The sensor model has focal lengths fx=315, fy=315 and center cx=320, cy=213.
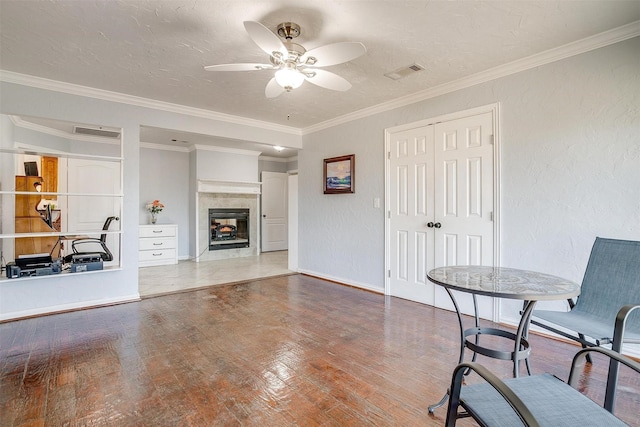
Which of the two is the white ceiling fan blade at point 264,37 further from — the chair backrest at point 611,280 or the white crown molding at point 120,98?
the chair backrest at point 611,280

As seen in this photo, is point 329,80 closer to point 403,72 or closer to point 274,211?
point 403,72

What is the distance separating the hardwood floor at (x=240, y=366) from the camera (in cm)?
176

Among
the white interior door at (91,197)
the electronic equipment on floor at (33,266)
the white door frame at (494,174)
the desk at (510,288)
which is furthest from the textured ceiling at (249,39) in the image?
the white interior door at (91,197)

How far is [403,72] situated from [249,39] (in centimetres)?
155

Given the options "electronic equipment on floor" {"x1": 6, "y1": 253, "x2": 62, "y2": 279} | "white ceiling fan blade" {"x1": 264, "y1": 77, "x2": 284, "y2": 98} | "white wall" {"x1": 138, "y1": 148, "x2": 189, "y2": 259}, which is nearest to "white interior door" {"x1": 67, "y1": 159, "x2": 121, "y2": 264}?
"white wall" {"x1": 138, "y1": 148, "x2": 189, "y2": 259}

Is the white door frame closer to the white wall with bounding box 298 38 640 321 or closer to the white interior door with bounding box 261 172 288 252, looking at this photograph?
the white wall with bounding box 298 38 640 321

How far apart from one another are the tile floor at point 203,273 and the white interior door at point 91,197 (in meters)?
1.00

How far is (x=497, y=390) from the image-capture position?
98 centimetres

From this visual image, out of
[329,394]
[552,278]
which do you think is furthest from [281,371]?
[552,278]

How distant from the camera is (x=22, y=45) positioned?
266 cm

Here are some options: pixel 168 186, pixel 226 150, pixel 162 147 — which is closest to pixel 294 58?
pixel 226 150

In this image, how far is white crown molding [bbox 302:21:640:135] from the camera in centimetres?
244

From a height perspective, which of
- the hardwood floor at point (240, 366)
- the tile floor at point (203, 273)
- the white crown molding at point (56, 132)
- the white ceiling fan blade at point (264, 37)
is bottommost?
the hardwood floor at point (240, 366)

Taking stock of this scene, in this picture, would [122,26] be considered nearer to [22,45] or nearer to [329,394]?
[22,45]
